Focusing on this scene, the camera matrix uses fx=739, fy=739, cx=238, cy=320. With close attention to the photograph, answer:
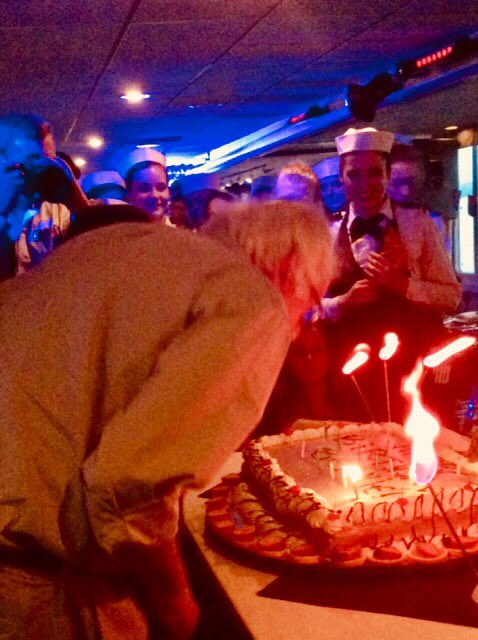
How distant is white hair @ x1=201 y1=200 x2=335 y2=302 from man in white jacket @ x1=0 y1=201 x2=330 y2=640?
17cm

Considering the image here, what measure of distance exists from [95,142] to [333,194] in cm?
587

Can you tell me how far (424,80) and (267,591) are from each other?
4706 mm

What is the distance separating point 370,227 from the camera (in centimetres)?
302

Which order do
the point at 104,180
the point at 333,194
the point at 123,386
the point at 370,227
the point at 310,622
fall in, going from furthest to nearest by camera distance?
the point at 104,180 < the point at 333,194 < the point at 370,227 < the point at 310,622 < the point at 123,386

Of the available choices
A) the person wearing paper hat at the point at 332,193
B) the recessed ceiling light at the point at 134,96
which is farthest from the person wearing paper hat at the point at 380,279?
the recessed ceiling light at the point at 134,96

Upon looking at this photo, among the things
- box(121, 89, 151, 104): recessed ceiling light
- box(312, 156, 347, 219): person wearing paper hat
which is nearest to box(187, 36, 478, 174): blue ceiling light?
box(312, 156, 347, 219): person wearing paper hat

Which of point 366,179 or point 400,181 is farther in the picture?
point 400,181

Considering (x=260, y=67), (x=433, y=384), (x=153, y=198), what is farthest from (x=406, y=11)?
(x=433, y=384)

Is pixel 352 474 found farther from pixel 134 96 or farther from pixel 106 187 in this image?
pixel 134 96

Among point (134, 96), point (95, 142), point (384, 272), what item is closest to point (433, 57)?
point (134, 96)

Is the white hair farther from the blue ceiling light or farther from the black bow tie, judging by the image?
the blue ceiling light

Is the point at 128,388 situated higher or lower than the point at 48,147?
lower

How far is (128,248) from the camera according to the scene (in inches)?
44.0

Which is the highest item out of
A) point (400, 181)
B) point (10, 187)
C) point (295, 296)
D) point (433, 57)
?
point (433, 57)
